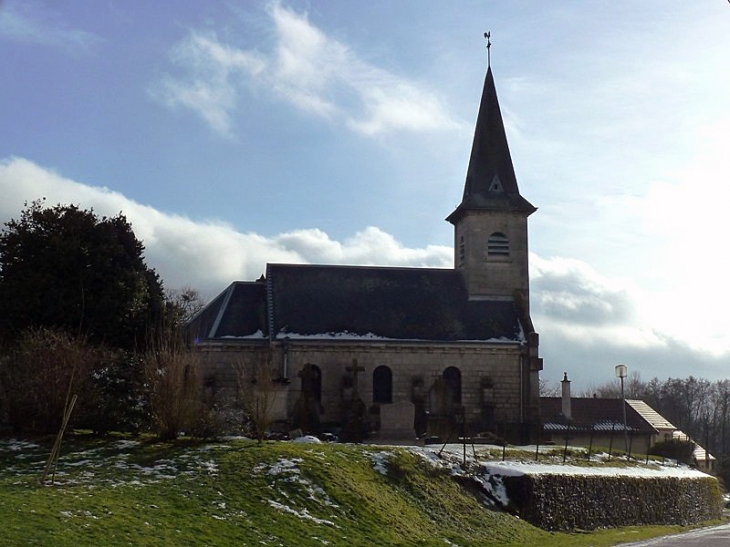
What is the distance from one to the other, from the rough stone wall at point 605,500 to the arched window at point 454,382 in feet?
35.9

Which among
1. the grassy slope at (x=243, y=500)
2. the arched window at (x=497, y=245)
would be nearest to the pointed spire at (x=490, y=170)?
the arched window at (x=497, y=245)

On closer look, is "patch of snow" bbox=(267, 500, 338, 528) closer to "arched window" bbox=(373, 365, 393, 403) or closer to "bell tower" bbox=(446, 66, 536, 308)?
"arched window" bbox=(373, 365, 393, 403)

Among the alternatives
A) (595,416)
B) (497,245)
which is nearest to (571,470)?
(497,245)

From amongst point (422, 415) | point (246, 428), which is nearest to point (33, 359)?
point (246, 428)

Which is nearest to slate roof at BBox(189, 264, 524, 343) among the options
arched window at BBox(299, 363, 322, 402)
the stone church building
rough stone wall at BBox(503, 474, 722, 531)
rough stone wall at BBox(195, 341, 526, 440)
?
the stone church building

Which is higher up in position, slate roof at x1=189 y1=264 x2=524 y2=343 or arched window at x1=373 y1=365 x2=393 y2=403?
slate roof at x1=189 y1=264 x2=524 y2=343

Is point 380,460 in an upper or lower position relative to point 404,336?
lower

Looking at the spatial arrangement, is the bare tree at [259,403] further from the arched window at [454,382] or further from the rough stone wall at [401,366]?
the arched window at [454,382]

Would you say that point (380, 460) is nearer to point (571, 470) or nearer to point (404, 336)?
point (571, 470)

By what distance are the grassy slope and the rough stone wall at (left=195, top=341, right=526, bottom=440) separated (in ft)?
46.5

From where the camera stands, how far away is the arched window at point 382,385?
40.5 metres

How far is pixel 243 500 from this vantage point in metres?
19.0

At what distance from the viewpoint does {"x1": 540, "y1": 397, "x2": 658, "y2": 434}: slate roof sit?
184 ft

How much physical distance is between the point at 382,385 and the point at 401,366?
123 cm
